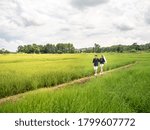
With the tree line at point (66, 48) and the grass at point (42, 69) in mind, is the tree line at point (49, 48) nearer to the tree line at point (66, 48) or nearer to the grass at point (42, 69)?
the tree line at point (66, 48)

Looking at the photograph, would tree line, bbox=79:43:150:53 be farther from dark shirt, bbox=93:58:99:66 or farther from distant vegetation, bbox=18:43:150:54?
dark shirt, bbox=93:58:99:66

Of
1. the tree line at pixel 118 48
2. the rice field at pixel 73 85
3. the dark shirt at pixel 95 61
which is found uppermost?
the tree line at pixel 118 48

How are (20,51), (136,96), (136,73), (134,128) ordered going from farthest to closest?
1. (136,73)
2. (20,51)
3. (136,96)
4. (134,128)

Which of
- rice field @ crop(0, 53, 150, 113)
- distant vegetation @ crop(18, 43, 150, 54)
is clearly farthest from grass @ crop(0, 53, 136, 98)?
distant vegetation @ crop(18, 43, 150, 54)

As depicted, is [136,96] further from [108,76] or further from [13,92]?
[13,92]

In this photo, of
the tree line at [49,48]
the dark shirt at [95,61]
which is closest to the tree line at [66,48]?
the tree line at [49,48]

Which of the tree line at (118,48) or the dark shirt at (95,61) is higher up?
the tree line at (118,48)

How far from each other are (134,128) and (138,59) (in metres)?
1.31

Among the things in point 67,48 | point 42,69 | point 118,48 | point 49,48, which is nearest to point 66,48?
point 67,48

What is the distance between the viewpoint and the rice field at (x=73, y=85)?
3.85 metres

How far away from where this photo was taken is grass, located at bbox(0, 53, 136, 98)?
440cm

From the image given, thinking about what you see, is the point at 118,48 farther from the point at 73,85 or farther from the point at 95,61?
the point at 73,85

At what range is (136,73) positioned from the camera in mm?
4781

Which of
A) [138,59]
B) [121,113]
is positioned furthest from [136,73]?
[121,113]
